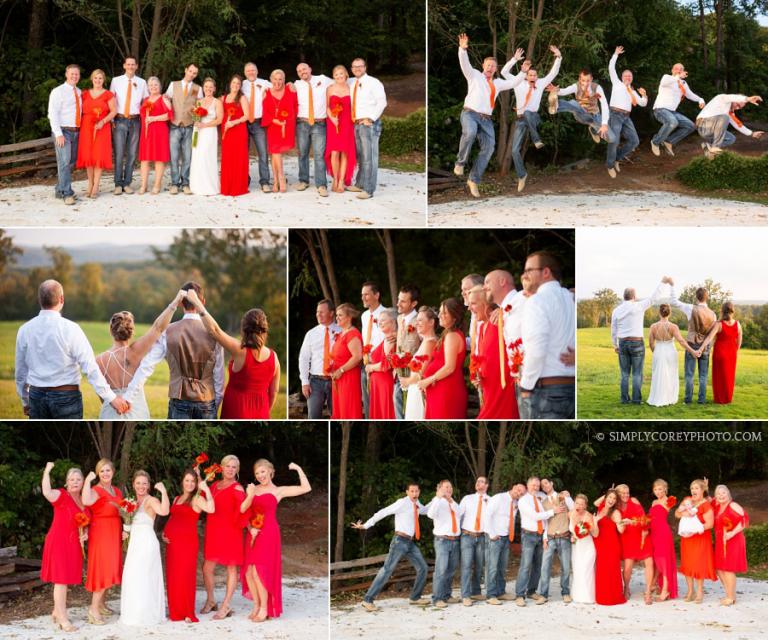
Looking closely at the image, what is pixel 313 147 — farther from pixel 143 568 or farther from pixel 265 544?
pixel 143 568

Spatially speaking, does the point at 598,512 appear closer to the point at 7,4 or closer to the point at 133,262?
the point at 133,262

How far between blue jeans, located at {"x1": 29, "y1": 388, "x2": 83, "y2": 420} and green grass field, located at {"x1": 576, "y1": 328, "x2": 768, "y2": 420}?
467cm

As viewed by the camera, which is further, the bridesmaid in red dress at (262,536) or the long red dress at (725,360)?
the long red dress at (725,360)

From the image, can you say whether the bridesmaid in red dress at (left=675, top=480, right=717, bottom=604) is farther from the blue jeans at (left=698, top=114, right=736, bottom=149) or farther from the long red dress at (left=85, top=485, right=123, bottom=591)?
the long red dress at (left=85, top=485, right=123, bottom=591)

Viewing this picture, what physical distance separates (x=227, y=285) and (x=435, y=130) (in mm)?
2827

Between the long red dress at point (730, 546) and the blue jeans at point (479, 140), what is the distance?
4129 mm

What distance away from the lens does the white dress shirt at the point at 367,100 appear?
11516 millimetres

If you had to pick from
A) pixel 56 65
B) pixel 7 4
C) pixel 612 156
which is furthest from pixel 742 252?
pixel 7 4

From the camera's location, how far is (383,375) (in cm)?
1094

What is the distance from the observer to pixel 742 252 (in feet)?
38.7

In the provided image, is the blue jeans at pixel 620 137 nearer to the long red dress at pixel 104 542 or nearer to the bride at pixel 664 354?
the bride at pixel 664 354

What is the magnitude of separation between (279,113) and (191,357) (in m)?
2.60

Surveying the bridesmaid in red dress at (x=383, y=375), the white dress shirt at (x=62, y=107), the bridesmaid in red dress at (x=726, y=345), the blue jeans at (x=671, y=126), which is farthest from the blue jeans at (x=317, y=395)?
the blue jeans at (x=671, y=126)

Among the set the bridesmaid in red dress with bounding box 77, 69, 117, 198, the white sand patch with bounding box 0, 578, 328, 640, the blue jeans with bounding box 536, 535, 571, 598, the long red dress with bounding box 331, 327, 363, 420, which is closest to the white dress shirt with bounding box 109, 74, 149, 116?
the bridesmaid in red dress with bounding box 77, 69, 117, 198
